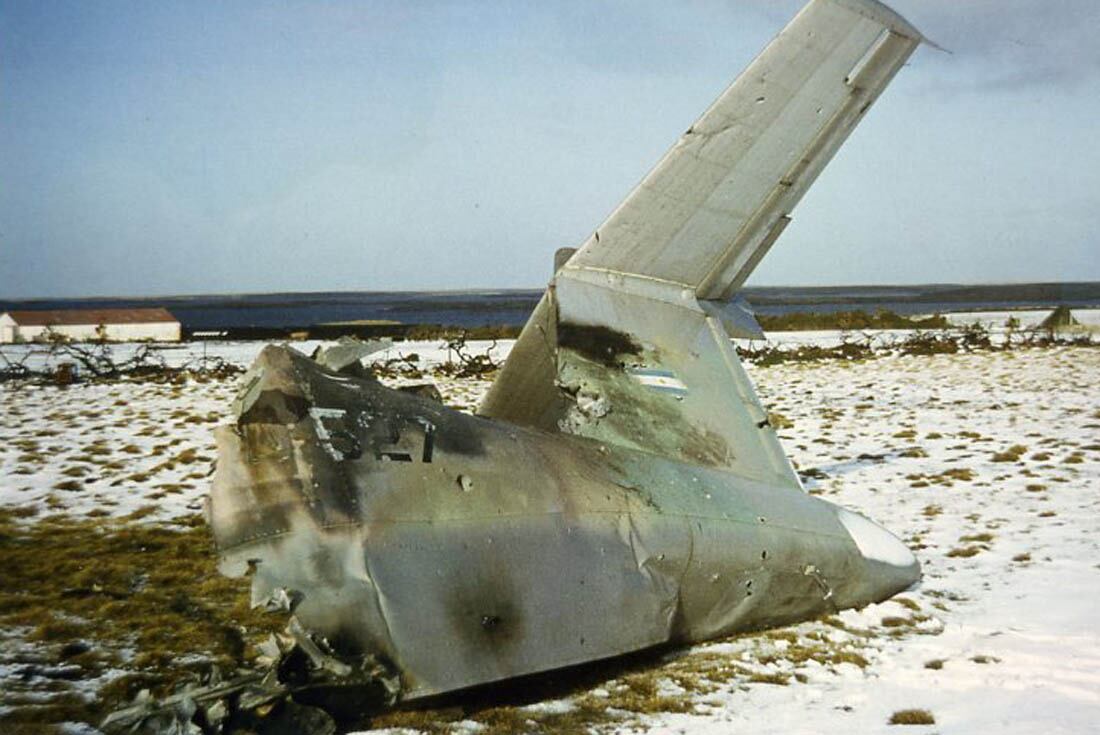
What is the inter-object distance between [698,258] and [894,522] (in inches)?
155

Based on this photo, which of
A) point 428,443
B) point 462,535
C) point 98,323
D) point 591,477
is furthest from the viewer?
point 98,323

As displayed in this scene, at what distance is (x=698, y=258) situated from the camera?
16.9ft

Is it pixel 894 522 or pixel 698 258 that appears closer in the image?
pixel 698 258

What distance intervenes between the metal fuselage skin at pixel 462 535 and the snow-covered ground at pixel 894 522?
0.37 metres

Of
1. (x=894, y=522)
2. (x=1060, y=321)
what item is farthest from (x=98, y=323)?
(x=894, y=522)

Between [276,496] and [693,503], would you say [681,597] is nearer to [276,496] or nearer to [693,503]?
[693,503]

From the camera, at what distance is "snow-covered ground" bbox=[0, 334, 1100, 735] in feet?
13.0

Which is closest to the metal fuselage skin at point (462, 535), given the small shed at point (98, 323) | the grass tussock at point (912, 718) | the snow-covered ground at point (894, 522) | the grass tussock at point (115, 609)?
the snow-covered ground at point (894, 522)

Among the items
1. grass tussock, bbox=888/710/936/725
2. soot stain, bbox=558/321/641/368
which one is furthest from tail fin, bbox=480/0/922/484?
grass tussock, bbox=888/710/936/725

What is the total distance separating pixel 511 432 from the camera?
14.2 ft

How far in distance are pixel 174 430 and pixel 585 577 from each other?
1061 cm

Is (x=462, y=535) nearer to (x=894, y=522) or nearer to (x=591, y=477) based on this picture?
(x=591, y=477)

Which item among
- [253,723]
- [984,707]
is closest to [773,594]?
[984,707]

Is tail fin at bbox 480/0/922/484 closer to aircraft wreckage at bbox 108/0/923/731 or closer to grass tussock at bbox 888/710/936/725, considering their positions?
aircraft wreckage at bbox 108/0/923/731
